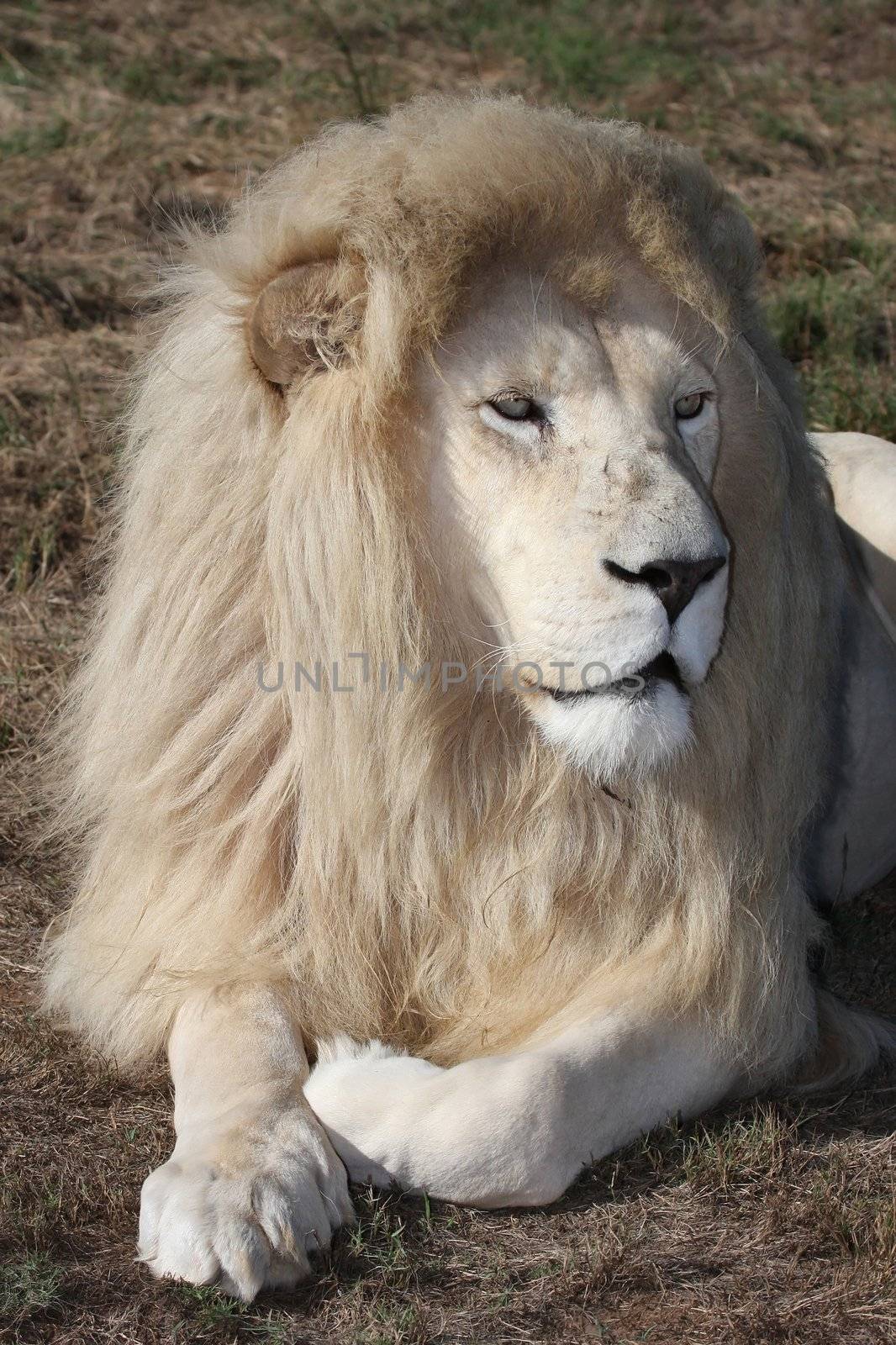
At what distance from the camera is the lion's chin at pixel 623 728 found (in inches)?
93.7

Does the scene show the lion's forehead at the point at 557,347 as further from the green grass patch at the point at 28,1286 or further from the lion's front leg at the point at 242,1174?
the green grass patch at the point at 28,1286

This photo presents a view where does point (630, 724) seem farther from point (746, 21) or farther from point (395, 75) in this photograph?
point (746, 21)

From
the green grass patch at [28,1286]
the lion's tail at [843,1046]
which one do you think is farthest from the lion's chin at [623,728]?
the green grass patch at [28,1286]

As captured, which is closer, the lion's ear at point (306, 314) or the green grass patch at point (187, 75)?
the lion's ear at point (306, 314)

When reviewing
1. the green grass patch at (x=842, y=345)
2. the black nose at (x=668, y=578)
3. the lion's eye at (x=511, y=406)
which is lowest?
the green grass patch at (x=842, y=345)

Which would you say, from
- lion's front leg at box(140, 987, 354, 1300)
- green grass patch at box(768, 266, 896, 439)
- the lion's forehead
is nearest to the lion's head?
the lion's forehead

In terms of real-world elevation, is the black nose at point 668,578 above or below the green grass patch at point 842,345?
above

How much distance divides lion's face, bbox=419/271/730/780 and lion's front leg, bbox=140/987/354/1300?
68 cm

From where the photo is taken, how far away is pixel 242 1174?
7.63ft

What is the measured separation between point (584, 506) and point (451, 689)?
0.39 m

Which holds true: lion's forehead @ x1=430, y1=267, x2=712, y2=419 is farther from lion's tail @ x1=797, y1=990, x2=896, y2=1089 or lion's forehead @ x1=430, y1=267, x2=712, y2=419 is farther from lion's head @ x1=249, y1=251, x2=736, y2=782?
lion's tail @ x1=797, y1=990, x2=896, y2=1089

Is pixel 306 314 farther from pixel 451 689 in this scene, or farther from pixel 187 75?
pixel 187 75

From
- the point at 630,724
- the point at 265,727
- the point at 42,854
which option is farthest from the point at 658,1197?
the point at 42,854

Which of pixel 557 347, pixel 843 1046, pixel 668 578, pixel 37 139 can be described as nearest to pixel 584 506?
pixel 668 578
